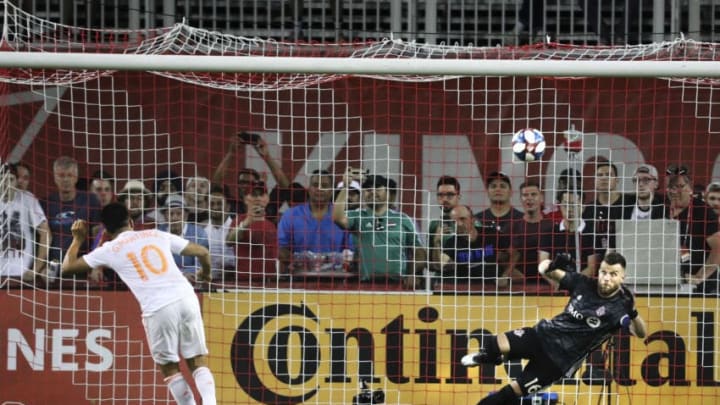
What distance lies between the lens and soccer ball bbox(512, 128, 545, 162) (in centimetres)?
1056

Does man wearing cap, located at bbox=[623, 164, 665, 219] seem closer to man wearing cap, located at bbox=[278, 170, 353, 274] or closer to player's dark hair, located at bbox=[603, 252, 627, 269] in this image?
player's dark hair, located at bbox=[603, 252, 627, 269]

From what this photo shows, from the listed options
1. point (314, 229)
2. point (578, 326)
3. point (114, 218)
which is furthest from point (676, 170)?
point (114, 218)

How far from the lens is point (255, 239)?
11680mm

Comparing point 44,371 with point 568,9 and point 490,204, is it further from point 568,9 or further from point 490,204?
point 568,9

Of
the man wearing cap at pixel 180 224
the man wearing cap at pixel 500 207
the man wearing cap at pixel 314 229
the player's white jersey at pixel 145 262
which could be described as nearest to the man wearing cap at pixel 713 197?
the man wearing cap at pixel 500 207

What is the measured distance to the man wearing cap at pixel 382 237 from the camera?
11555 millimetres

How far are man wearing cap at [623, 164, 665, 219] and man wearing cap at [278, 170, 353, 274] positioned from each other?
253cm

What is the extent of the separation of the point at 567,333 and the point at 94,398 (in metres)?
4.17

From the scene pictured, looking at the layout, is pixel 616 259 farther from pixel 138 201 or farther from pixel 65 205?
pixel 65 205

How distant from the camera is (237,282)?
460 inches

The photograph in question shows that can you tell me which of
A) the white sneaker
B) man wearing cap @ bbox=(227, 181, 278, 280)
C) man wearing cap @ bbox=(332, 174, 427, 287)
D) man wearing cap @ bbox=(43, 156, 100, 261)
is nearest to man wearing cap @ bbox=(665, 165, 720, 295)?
the white sneaker

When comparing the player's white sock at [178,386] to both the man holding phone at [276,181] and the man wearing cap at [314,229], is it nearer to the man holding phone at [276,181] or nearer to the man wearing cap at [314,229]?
the man wearing cap at [314,229]

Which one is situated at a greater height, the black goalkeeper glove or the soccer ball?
the soccer ball

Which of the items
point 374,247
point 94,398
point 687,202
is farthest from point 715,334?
point 94,398
